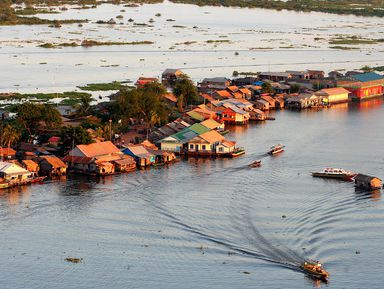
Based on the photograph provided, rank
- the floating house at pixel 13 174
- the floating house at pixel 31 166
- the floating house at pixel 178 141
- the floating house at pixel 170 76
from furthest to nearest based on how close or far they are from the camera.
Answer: the floating house at pixel 170 76
the floating house at pixel 178 141
the floating house at pixel 31 166
the floating house at pixel 13 174

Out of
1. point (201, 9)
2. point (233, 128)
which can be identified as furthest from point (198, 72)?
point (201, 9)

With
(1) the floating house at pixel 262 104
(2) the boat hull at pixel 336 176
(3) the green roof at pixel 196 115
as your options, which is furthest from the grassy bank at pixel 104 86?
(2) the boat hull at pixel 336 176

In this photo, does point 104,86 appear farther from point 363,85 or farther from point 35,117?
point 35,117

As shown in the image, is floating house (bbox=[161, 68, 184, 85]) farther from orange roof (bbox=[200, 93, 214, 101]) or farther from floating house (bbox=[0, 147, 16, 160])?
floating house (bbox=[0, 147, 16, 160])

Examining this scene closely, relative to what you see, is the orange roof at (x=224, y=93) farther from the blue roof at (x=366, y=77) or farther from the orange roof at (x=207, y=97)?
the blue roof at (x=366, y=77)

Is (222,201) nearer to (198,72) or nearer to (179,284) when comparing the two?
(179,284)

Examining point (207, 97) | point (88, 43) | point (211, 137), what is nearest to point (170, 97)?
point (207, 97)
